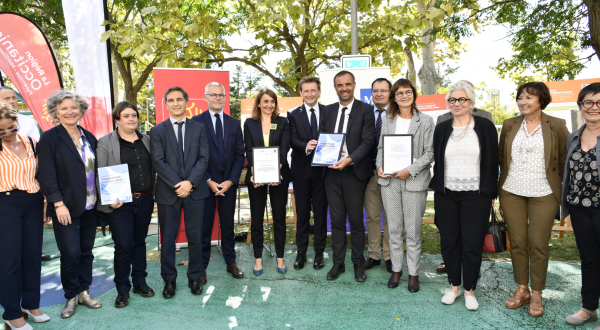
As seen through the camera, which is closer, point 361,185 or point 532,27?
point 361,185

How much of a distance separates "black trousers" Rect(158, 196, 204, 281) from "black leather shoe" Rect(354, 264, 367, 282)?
5.62 feet

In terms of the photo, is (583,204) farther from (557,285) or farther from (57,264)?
(57,264)

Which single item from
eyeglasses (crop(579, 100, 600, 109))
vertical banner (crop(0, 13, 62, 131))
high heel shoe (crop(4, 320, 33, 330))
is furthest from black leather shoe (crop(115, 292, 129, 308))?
eyeglasses (crop(579, 100, 600, 109))

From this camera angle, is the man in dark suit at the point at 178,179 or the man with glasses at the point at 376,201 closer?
the man in dark suit at the point at 178,179

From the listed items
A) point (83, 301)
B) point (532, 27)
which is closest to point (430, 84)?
point (532, 27)

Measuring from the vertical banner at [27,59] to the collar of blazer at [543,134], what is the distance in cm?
653

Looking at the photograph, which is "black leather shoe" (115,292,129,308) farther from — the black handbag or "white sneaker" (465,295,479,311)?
the black handbag

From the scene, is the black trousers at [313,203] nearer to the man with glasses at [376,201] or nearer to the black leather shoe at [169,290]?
the man with glasses at [376,201]

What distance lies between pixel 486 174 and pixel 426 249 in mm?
2449

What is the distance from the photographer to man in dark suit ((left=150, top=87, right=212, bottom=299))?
146 inches

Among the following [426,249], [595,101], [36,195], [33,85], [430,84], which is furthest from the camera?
[430,84]

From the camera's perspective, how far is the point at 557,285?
3.92 m

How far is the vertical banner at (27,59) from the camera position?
228 inches

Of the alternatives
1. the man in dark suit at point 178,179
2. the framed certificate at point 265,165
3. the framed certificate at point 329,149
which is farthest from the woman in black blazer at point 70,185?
the framed certificate at point 329,149
